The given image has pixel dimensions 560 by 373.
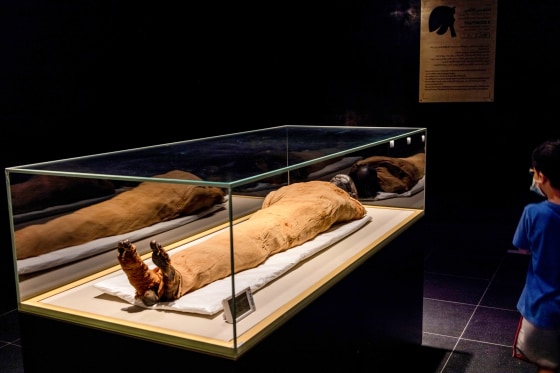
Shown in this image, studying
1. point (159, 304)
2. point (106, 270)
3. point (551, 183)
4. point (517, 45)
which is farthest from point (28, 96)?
point (517, 45)

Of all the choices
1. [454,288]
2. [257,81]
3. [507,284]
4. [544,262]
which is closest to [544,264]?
[544,262]

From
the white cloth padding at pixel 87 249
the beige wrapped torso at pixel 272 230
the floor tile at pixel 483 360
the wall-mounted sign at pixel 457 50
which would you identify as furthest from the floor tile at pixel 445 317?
the white cloth padding at pixel 87 249

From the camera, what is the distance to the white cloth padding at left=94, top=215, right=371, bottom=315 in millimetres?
2186

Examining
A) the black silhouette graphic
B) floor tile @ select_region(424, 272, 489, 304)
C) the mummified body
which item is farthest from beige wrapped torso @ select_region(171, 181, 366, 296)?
the black silhouette graphic

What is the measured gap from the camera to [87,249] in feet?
8.05

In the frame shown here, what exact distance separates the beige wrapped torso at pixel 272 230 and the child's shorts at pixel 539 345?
1027 mm

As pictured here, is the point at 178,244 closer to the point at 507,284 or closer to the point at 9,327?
the point at 9,327

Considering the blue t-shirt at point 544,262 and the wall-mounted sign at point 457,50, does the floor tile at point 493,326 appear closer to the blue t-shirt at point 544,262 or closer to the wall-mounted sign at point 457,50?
the blue t-shirt at point 544,262

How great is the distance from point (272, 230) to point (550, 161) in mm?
1206

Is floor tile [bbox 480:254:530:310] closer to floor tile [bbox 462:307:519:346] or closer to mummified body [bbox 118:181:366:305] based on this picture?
floor tile [bbox 462:307:519:346]

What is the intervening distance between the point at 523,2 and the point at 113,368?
4698 millimetres

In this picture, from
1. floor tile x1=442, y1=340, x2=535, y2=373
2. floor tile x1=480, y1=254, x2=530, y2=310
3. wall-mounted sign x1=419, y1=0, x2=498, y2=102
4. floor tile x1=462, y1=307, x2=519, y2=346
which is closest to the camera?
floor tile x1=442, y1=340, x2=535, y2=373

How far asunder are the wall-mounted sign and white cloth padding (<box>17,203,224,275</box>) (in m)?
3.92

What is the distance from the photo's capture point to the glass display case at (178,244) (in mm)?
2082
